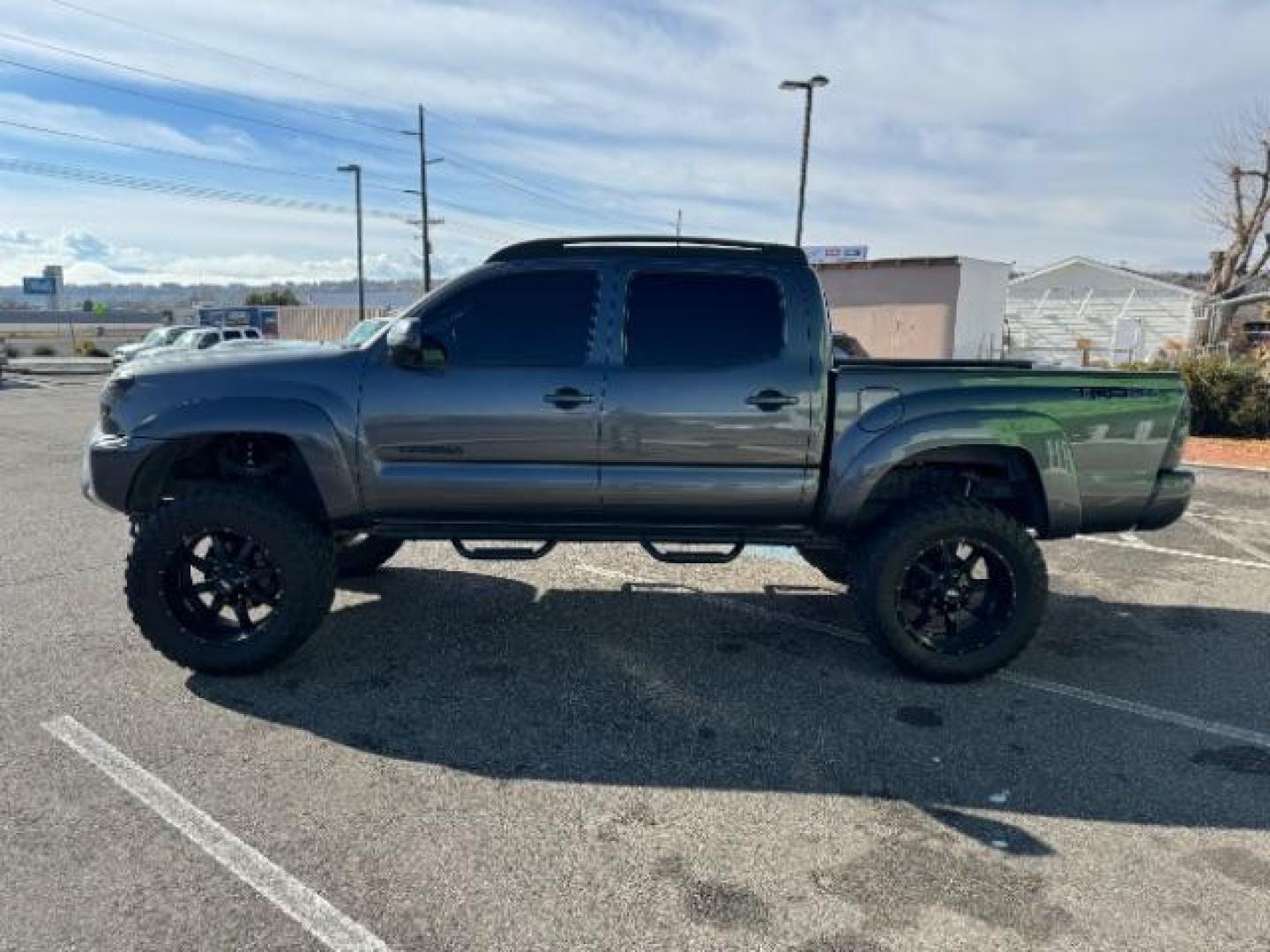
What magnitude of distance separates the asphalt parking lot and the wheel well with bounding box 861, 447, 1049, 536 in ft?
2.80

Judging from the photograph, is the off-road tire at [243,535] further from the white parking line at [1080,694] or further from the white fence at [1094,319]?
the white fence at [1094,319]

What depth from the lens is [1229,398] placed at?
1352cm

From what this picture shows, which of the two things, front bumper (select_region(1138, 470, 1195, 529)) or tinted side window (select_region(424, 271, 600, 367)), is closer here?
tinted side window (select_region(424, 271, 600, 367))

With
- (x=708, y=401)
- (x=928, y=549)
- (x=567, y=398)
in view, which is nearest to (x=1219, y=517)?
(x=928, y=549)

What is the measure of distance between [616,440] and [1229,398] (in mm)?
Result: 13412

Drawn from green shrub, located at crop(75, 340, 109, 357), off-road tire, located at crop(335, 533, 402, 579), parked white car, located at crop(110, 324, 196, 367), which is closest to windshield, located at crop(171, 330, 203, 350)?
parked white car, located at crop(110, 324, 196, 367)

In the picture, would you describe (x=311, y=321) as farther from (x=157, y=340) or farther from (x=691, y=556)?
(x=691, y=556)

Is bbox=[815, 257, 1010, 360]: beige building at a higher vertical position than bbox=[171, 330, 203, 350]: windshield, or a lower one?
higher

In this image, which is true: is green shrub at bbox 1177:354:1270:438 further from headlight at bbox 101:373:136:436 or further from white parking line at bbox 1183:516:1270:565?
headlight at bbox 101:373:136:436

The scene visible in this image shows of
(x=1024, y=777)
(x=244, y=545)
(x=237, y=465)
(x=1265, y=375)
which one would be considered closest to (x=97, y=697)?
(x=244, y=545)

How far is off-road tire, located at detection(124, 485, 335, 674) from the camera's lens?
4.11 meters

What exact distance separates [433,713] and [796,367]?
2.35 m

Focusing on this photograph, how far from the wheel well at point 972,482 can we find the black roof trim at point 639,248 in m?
1.23

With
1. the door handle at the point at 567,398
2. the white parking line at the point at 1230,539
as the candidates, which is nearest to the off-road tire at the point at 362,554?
the door handle at the point at 567,398
